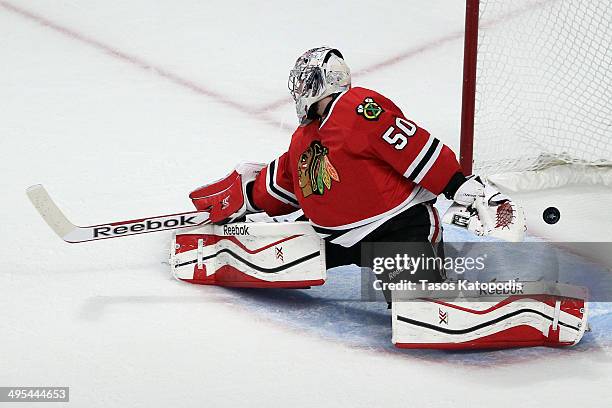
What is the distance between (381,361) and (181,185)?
3.19 feet

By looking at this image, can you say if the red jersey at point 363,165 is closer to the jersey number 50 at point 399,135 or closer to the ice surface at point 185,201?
the jersey number 50 at point 399,135

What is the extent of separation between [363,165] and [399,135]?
8 cm

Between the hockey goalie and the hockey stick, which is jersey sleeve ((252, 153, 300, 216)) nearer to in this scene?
the hockey goalie

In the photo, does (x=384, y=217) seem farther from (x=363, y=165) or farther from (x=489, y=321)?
(x=489, y=321)

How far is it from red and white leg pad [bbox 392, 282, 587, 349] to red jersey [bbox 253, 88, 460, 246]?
0.57ft

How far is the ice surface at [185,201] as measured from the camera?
195 centimetres

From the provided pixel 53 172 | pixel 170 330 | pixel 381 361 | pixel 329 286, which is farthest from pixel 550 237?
pixel 53 172

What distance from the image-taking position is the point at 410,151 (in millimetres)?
2062

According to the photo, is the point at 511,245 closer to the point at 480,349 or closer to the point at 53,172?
the point at 480,349

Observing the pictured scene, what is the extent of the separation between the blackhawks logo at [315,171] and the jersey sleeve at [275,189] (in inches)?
4.9

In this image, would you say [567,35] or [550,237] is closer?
[550,237]


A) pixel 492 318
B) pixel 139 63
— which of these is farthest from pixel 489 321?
pixel 139 63

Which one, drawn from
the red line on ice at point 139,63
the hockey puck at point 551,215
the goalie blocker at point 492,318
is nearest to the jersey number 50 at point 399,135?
the goalie blocker at point 492,318

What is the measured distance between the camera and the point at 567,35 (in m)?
3.05
